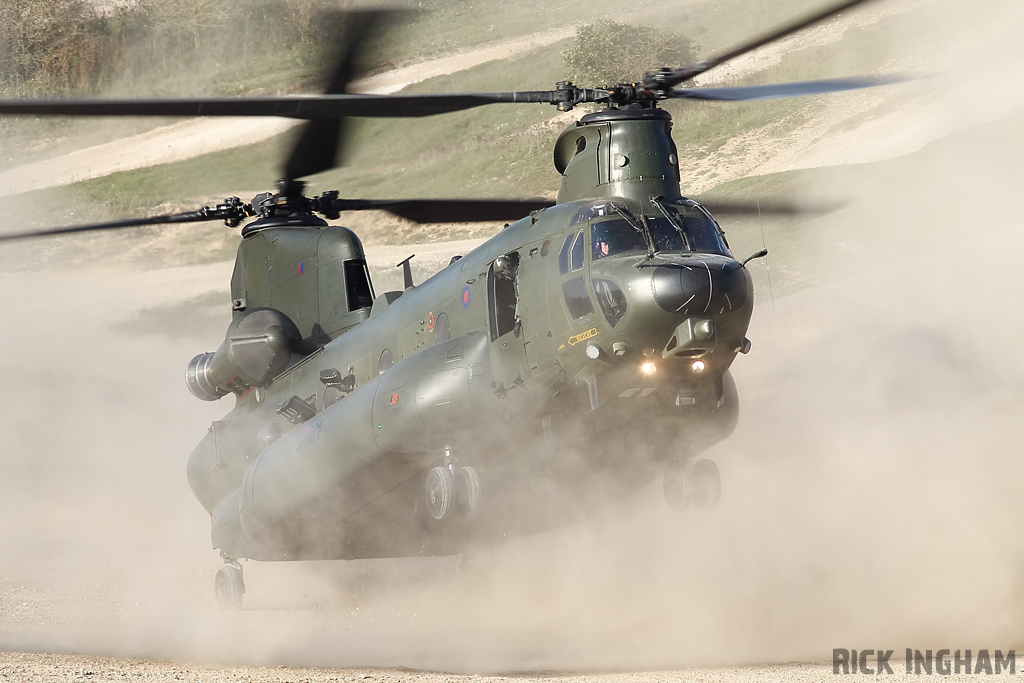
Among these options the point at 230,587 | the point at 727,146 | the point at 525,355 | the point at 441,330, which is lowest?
the point at 230,587

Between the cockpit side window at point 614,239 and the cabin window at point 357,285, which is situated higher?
the cabin window at point 357,285

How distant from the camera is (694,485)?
10156mm

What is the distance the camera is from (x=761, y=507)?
43.1 ft

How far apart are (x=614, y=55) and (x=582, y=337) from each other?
40685 mm

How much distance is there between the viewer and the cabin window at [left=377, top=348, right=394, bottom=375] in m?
12.1

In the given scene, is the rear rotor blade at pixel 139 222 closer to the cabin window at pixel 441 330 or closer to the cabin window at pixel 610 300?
the cabin window at pixel 441 330

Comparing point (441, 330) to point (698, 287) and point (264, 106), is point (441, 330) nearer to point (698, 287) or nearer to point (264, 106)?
point (698, 287)

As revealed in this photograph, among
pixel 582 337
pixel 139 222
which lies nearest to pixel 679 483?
pixel 582 337

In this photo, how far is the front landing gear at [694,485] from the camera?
10.1 meters

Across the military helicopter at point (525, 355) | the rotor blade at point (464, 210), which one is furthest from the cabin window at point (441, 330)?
the rotor blade at point (464, 210)

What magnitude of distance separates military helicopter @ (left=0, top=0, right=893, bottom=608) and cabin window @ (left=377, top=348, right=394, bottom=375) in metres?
0.03

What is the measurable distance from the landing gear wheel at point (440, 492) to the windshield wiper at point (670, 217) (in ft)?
9.68

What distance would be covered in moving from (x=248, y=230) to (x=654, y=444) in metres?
7.82

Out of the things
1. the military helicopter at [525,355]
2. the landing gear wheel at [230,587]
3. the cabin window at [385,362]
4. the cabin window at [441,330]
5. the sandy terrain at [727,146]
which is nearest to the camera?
the military helicopter at [525,355]
